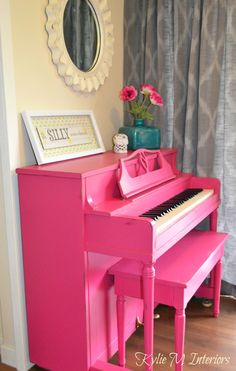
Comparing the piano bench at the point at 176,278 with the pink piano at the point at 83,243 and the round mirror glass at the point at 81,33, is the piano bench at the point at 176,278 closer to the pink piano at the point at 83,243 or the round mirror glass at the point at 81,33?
the pink piano at the point at 83,243

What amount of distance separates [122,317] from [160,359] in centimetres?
36

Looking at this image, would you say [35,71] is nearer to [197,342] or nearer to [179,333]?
[179,333]

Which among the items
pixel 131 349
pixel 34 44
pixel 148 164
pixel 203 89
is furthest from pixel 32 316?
pixel 203 89

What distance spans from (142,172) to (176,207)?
0.29 meters

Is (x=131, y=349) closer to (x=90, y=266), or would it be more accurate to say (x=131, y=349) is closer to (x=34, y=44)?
(x=90, y=266)

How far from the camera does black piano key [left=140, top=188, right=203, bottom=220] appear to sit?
178 centimetres

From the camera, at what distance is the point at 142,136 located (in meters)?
2.29

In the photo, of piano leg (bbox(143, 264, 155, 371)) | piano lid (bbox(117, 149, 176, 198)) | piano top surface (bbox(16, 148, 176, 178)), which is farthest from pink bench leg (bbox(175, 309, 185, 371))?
piano top surface (bbox(16, 148, 176, 178))

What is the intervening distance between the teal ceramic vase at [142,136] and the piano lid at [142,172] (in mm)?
141

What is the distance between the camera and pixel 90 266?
5.47ft

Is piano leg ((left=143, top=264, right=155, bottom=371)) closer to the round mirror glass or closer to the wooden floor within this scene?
the wooden floor

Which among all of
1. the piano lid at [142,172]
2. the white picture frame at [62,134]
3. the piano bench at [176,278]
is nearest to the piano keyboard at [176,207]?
the piano lid at [142,172]

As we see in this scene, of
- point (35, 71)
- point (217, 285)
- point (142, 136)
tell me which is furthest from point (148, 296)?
point (35, 71)

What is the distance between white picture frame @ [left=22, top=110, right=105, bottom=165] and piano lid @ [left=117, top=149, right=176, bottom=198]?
268mm
